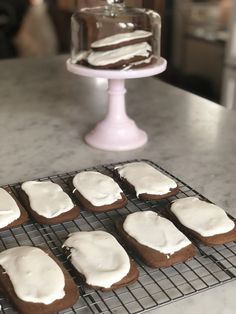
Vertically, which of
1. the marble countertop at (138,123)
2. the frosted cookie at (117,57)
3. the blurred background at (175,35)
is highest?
the frosted cookie at (117,57)

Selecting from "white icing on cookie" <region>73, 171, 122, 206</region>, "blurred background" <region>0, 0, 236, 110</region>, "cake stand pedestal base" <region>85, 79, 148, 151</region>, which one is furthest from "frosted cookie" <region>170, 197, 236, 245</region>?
"blurred background" <region>0, 0, 236, 110</region>

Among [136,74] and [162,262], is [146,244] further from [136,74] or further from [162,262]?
[136,74]

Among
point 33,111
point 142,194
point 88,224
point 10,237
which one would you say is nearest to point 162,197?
point 142,194

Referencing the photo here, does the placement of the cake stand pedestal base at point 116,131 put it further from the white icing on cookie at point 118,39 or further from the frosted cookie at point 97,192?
the frosted cookie at point 97,192

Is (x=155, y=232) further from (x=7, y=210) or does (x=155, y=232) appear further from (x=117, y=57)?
(x=117, y=57)

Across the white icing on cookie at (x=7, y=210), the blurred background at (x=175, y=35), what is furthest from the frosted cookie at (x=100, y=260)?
the blurred background at (x=175, y=35)

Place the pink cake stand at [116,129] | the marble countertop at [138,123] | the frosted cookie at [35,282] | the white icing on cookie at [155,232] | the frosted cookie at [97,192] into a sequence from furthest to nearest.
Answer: the pink cake stand at [116,129] < the marble countertop at [138,123] < the frosted cookie at [97,192] < the white icing on cookie at [155,232] < the frosted cookie at [35,282]
